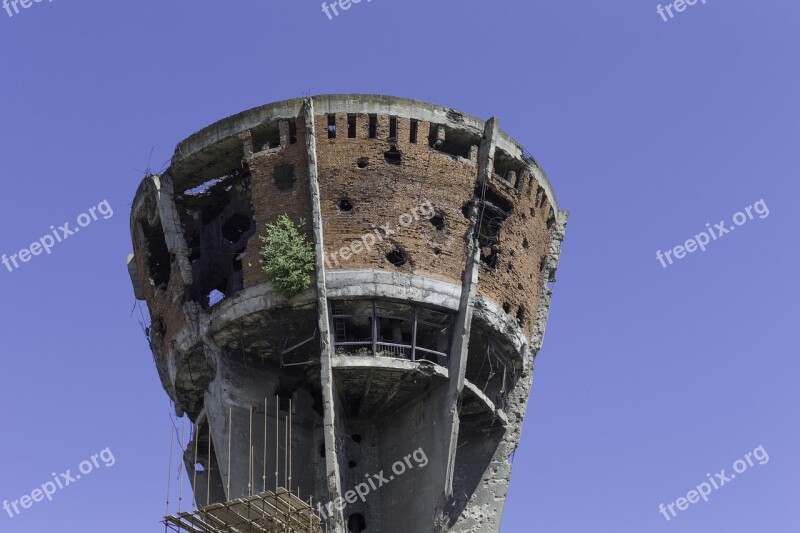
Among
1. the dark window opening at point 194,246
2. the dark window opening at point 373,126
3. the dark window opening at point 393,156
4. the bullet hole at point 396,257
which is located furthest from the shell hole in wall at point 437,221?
the dark window opening at point 194,246

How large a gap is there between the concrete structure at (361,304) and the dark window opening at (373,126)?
33 millimetres

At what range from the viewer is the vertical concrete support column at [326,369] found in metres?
25.1

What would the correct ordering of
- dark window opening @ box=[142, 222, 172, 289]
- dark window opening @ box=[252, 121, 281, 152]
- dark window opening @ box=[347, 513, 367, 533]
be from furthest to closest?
1. dark window opening @ box=[142, 222, 172, 289]
2. dark window opening @ box=[347, 513, 367, 533]
3. dark window opening @ box=[252, 121, 281, 152]

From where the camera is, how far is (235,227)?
27.6 meters

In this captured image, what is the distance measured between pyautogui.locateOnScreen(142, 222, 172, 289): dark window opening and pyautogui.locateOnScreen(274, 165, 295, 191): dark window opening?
114 inches

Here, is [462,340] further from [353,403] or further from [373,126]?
[373,126]

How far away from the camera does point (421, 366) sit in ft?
84.6

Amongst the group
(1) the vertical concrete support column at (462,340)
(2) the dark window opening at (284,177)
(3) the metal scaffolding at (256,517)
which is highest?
(2) the dark window opening at (284,177)

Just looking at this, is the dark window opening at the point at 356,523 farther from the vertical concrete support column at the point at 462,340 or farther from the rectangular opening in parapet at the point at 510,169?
the rectangular opening in parapet at the point at 510,169

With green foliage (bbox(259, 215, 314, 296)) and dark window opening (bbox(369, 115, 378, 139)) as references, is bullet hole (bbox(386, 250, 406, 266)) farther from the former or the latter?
dark window opening (bbox(369, 115, 378, 139))

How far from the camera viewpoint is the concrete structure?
2603 cm

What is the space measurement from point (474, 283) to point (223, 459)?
4.96 m

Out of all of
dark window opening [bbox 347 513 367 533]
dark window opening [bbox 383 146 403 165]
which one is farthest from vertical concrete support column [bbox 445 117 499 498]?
dark window opening [bbox 347 513 367 533]

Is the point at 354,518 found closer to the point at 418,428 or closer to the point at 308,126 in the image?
the point at 418,428
